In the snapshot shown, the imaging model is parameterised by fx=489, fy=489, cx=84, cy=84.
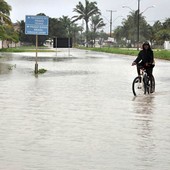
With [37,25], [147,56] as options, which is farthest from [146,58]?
[37,25]

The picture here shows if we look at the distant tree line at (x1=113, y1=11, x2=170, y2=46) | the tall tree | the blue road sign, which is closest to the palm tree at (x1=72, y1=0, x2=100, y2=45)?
the distant tree line at (x1=113, y1=11, x2=170, y2=46)

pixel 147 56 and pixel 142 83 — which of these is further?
pixel 147 56

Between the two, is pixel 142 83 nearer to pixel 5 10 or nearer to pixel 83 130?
pixel 83 130

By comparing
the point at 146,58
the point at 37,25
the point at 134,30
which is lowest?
the point at 146,58

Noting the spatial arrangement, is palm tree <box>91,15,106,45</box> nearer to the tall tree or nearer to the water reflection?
the tall tree

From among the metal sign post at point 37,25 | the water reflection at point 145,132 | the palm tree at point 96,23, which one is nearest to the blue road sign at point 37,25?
the metal sign post at point 37,25

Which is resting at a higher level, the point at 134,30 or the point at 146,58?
the point at 134,30

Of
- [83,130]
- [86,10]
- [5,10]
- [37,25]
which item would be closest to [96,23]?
[86,10]

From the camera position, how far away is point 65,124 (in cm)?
993

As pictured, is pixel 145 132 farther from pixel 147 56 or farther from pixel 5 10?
pixel 5 10

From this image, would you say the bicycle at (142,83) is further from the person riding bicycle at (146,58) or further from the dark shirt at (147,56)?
the dark shirt at (147,56)

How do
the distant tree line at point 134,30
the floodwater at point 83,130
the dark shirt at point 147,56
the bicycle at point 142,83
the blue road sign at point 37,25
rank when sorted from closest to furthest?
the floodwater at point 83,130
the bicycle at point 142,83
the dark shirt at point 147,56
the blue road sign at point 37,25
the distant tree line at point 134,30

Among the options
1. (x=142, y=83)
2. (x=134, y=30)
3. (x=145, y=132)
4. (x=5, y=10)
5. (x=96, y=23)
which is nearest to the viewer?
(x=145, y=132)

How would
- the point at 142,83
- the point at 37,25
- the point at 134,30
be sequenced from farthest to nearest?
the point at 134,30 → the point at 37,25 → the point at 142,83
